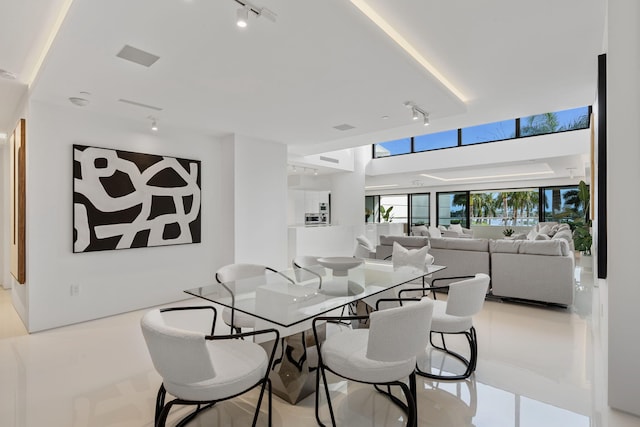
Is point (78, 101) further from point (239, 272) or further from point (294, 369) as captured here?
point (294, 369)

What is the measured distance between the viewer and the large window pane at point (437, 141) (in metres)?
8.57

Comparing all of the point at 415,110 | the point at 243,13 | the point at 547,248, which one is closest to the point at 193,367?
the point at 243,13

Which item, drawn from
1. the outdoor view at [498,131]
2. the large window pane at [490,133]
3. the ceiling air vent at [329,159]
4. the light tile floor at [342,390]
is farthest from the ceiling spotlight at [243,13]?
the large window pane at [490,133]

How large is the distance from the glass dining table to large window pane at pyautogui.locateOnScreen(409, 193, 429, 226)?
10.7 metres

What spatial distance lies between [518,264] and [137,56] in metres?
4.83

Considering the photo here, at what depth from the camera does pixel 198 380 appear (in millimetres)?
1558

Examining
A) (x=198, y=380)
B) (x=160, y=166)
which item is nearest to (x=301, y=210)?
(x=160, y=166)

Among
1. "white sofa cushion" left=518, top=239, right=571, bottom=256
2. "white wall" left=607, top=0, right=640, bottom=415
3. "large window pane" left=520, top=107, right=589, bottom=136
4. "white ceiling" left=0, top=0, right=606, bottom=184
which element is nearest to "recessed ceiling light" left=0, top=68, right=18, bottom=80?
"white ceiling" left=0, top=0, right=606, bottom=184

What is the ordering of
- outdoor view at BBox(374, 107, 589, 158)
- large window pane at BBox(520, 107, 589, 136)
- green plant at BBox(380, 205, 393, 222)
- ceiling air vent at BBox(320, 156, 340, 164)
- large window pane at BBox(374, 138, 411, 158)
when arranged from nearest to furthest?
1. large window pane at BBox(520, 107, 589, 136)
2. outdoor view at BBox(374, 107, 589, 158)
3. ceiling air vent at BBox(320, 156, 340, 164)
4. large window pane at BBox(374, 138, 411, 158)
5. green plant at BBox(380, 205, 393, 222)

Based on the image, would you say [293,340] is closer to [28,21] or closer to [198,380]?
[198,380]

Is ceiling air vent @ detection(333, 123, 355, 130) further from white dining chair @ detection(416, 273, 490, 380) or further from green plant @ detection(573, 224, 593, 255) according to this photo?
green plant @ detection(573, 224, 593, 255)

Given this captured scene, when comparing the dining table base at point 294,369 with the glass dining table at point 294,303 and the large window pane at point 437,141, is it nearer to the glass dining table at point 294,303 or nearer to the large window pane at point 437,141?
the glass dining table at point 294,303

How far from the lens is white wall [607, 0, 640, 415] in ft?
6.66

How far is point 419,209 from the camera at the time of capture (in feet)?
44.1
